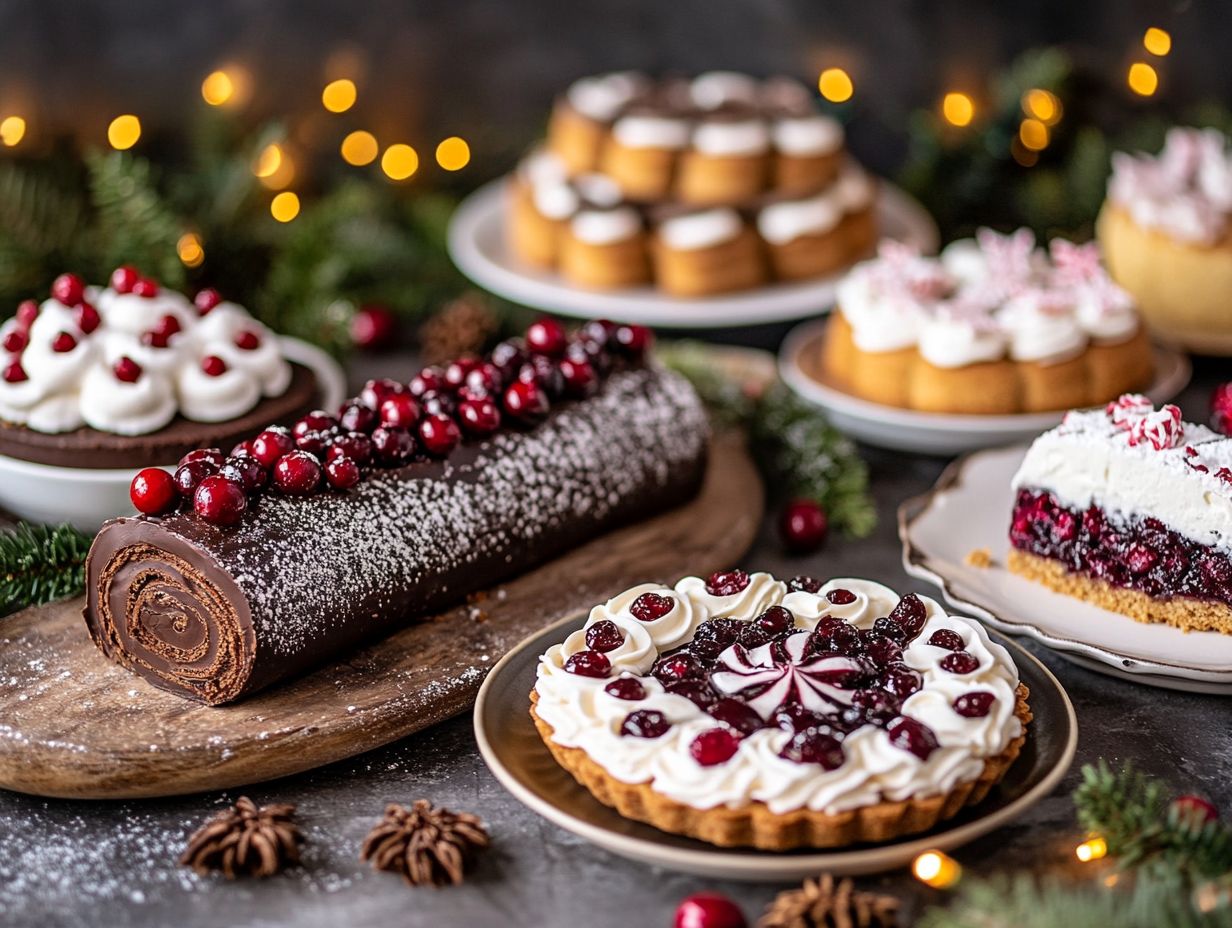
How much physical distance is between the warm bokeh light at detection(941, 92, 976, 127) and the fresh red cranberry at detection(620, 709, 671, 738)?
2821 millimetres

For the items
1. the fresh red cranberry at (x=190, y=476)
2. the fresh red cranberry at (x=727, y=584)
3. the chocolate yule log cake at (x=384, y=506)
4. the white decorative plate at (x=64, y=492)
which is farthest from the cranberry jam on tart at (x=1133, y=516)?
the white decorative plate at (x=64, y=492)

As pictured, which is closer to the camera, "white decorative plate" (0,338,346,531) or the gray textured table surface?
the gray textured table surface

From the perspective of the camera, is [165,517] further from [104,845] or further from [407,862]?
[407,862]

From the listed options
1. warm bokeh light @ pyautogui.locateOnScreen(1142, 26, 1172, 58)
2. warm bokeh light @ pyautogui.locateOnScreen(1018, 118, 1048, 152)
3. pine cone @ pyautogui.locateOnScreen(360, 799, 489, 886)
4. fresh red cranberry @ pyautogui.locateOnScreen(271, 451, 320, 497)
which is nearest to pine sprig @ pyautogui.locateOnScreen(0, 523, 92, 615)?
fresh red cranberry @ pyautogui.locateOnScreen(271, 451, 320, 497)

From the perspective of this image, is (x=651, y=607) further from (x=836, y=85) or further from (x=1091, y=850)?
(x=836, y=85)

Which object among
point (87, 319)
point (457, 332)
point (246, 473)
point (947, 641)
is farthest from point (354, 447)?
point (457, 332)

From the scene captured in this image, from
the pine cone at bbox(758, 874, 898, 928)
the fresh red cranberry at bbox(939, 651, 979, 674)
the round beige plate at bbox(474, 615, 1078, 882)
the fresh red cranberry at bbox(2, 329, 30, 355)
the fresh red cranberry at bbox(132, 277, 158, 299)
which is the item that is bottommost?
the pine cone at bbox(758, 874, 898, 928)

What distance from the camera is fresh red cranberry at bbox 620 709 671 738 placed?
1.78 m

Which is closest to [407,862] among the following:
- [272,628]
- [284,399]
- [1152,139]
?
[272,628]

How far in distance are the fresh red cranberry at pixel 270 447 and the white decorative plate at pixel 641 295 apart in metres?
1.31

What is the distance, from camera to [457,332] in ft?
12.0

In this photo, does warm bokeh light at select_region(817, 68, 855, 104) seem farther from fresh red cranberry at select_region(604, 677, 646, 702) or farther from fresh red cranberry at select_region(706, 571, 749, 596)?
fresh red cranberry at select_region(604, 677, 646, 702)

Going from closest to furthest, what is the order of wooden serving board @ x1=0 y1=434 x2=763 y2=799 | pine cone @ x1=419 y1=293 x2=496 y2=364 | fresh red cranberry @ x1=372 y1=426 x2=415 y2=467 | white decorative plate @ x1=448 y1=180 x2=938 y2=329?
1. wooden serving board @ x1=0 y1=434 x2=763 y2=799
2. fresh red cranberry @ x1=372 y1=426 x2=415 y2=467
3. white decorative plate @ x1=448 y1=180 x2=938 y2=329
4. pine cone @ x1=419 y1=293 x2=496 y2=364

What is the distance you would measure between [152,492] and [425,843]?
2.25ft
